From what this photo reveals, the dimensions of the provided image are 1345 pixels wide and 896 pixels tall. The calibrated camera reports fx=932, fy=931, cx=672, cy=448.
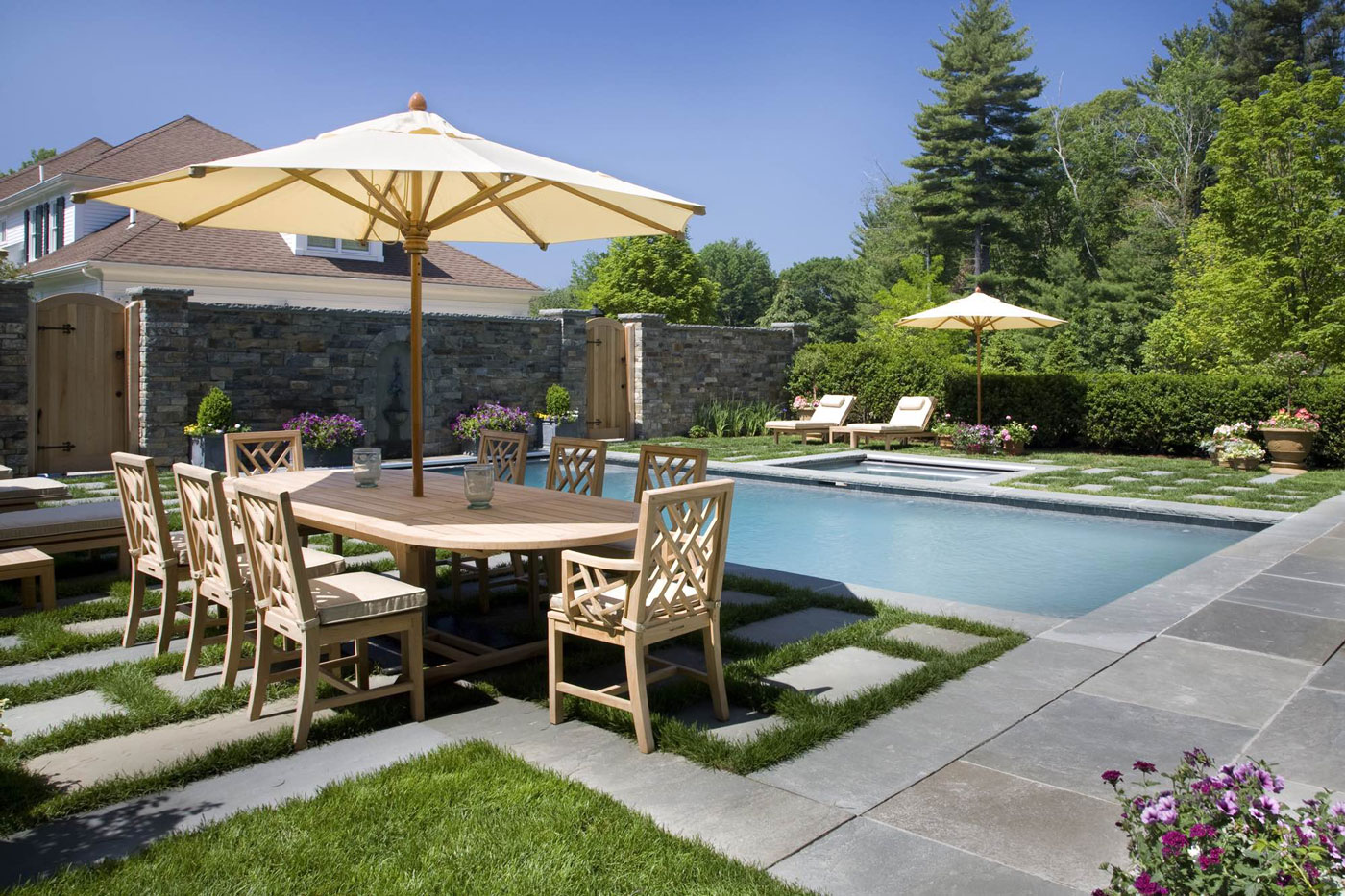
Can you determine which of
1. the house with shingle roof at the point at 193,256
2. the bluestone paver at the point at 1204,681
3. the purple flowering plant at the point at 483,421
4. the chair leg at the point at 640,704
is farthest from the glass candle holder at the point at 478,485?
the house with shingle roof at the point at 193,256

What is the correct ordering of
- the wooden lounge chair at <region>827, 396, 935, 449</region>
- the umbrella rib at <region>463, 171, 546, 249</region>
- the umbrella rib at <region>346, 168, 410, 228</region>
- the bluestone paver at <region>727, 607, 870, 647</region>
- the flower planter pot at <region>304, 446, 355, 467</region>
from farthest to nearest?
the wooden lounge chair at <region>827, 396, 935, 449</region>, the flower planter pot at <region>304, 446, 355, 467</region>, the umbrella rib at <region>463, 171, 546, 249</region>, the bluestone paver at <region>727, 607, 870, 647</region>, the umbrella rib at <region>346, 168, 410, 228</region>

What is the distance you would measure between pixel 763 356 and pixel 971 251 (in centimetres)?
1709

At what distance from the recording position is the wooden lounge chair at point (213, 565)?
3.64 metres

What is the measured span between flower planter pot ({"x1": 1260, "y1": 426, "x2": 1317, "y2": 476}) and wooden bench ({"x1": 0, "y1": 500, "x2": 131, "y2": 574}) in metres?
12.1

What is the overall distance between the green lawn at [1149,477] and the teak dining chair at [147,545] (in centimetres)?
803

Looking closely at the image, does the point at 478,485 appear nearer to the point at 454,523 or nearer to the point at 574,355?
the point at 454,523

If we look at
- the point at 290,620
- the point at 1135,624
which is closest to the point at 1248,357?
the point at 1135,624

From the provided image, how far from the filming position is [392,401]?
13367 millimetres

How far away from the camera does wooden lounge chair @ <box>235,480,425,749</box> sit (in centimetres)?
320

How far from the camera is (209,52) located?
17.4m

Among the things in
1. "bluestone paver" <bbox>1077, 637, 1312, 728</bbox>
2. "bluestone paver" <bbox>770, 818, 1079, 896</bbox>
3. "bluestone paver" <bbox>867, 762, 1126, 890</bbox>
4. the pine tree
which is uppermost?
the pine tree

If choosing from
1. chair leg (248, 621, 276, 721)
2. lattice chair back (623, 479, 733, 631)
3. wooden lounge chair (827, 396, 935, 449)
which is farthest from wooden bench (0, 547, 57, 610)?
wooden lounge chair (827, 396, 935, 449)

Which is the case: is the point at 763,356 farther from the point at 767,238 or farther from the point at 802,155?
the point at 767,238

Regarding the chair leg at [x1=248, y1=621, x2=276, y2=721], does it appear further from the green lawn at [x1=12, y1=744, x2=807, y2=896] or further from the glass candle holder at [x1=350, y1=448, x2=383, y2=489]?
the glass candle holder at [x1=350, y1=448, x2=383, y2=489]
